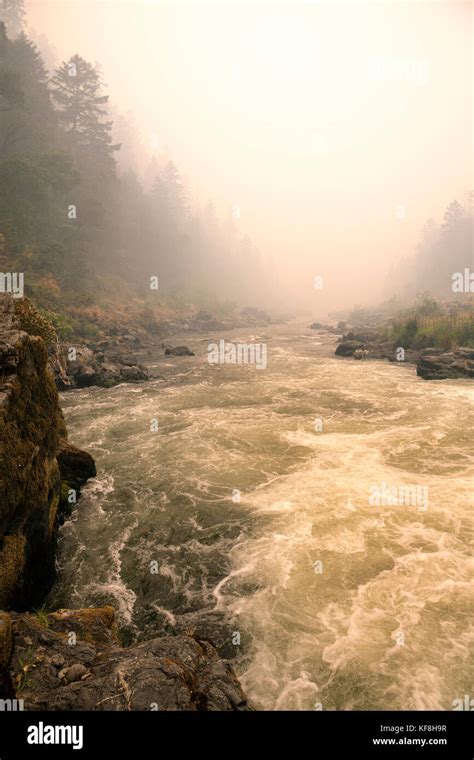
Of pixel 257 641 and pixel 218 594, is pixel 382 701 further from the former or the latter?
pixel 218 594

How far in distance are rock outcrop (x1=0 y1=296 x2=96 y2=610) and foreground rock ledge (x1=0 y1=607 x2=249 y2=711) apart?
1668mm

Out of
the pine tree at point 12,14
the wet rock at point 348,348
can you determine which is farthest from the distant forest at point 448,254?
the pine tree at point 12,14

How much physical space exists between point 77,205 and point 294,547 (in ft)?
207

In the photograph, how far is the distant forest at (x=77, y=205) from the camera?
4647cm

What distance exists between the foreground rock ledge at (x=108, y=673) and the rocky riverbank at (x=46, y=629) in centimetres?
1

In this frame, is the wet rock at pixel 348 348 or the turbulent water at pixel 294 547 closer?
the turbulent water at pixel 294 547

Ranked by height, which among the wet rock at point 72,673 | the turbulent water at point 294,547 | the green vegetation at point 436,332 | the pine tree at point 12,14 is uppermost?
the pine tree at point 12,14

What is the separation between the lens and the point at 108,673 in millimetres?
5203

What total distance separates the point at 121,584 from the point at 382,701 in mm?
6051

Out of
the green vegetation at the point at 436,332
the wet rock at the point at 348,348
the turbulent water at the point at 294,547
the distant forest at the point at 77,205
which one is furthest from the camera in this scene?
the distant forest at the point at 77,205

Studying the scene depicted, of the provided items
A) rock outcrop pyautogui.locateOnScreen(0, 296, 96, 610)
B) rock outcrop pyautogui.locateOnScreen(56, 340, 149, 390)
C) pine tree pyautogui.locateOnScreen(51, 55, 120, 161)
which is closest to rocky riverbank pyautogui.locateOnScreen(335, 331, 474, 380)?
rock outcrop pyautogui.locateOnScreen(56, 340, 149, 390)

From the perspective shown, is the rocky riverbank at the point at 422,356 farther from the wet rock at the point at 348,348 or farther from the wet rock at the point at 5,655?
the wet rock at the point at 5,655

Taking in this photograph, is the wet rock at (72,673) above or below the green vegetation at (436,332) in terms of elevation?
below

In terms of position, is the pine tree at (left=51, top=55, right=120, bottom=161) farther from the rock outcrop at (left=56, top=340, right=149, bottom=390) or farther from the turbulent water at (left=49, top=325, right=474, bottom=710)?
the turbulent water at (left=49, top=325, right=474, bottom=710)
